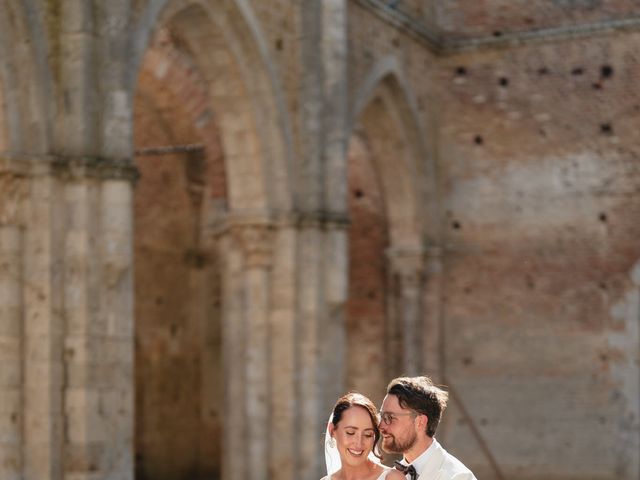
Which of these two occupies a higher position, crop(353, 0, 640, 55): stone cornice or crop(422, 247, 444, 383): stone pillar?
crop(353, 0, 640, 55): stone cornice

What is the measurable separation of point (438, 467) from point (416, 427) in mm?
138

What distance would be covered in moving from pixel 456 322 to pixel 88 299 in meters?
7.79

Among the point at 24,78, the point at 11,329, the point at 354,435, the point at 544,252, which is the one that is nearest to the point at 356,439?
the point at 354,435

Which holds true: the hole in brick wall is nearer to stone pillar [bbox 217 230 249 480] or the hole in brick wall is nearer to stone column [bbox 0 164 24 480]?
stone pillar [bbox 217 230 249 480]

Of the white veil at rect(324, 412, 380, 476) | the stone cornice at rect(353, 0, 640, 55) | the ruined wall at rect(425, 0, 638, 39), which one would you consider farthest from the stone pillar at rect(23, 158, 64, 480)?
the ruined wall at rect(425, 0, 638, 39)

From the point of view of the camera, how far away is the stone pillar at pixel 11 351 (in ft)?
→ 30.6

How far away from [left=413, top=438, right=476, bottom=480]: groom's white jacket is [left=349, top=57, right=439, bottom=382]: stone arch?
1199cm

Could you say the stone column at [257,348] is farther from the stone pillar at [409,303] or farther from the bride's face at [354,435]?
the bride's face at [354,435]

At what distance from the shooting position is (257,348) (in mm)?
12789

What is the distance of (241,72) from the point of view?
1238cm

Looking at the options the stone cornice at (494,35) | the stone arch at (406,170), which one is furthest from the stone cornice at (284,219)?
the stone cornice at (494,35)

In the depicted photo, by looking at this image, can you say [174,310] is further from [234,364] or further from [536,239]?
[536,239]

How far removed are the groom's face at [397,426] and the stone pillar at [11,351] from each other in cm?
584

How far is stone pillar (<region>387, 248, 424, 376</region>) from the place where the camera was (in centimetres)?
1644
